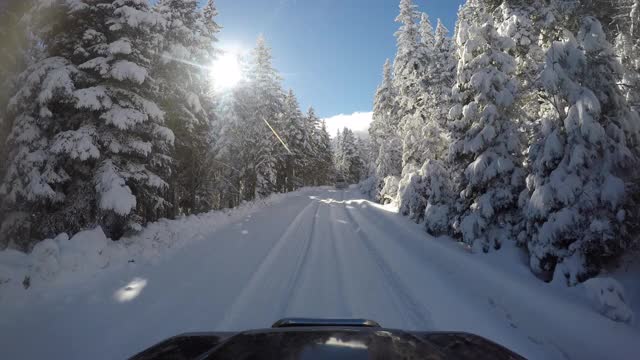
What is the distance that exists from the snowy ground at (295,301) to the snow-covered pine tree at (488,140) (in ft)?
3.92

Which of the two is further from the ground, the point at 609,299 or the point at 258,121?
the point at 258,121

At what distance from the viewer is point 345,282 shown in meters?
8.79

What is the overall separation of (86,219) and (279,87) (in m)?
30.7

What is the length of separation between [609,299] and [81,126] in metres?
14.7

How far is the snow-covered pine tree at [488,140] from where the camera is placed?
412 inches

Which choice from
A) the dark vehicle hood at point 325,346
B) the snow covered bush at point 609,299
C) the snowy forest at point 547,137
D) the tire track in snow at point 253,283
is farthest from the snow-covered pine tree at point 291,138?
the dark vehicle hood at point 325,346

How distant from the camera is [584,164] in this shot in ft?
24.4

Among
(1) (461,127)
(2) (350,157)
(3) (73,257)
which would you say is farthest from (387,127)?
(2) (350,157)

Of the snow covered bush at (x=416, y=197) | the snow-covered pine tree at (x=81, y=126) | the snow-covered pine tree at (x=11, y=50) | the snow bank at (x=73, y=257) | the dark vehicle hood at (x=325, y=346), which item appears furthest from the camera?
the snow covered bush at (x=416, y=197)

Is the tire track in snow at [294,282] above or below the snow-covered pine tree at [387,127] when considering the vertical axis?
below

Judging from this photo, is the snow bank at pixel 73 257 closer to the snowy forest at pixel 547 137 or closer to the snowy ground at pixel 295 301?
the snowy ground at pixel 295 301

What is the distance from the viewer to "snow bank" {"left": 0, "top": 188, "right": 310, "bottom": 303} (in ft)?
22.0

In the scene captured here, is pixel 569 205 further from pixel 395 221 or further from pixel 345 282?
pixel 395 221

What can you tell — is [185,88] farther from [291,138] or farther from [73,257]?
[291,138]
